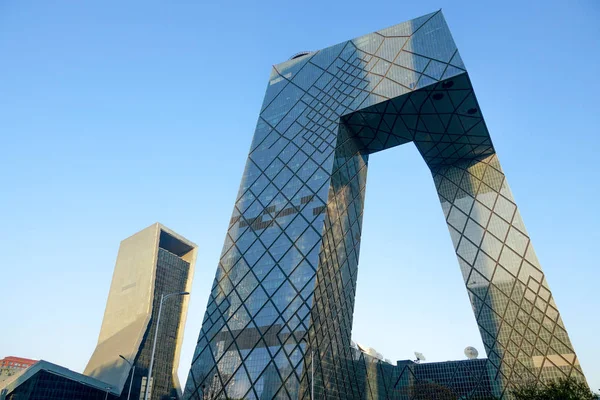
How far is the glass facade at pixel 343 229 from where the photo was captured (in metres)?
43.8

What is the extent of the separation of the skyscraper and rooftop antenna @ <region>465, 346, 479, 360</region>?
1800 inches

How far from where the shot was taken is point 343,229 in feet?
175

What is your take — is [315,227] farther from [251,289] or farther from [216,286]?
[216,286]

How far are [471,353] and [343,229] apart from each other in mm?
21632

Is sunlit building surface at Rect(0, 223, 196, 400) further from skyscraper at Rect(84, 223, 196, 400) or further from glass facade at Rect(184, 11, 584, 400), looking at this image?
glass facade at Rect(184, 11, 584, 400)

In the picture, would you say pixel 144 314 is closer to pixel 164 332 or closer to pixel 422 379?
pixel 164 332

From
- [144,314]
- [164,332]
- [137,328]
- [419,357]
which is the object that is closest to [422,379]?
[419,357]

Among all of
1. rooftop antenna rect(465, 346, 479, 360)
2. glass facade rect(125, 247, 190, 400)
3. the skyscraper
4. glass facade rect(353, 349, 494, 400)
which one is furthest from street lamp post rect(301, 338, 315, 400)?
glass facade rect(125, 247, 190, 400)

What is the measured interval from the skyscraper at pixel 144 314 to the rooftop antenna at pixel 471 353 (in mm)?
45709

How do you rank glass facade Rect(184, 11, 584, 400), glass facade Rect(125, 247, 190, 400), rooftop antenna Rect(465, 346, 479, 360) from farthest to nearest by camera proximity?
glass facade Rect(125, 247, 190, 400)
rooftop antenna Rect(465, 346, 479, 360)
glass facade Rect(184, 11, 584, 400)

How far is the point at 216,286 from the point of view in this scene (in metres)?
50.4

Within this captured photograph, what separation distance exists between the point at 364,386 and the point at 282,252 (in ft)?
60.6

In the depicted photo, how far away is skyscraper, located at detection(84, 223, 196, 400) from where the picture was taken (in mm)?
69000

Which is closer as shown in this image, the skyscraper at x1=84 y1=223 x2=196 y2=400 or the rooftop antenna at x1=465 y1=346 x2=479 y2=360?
the rooftop antenna at x1=465 y1=346 x2=479 y2=360
